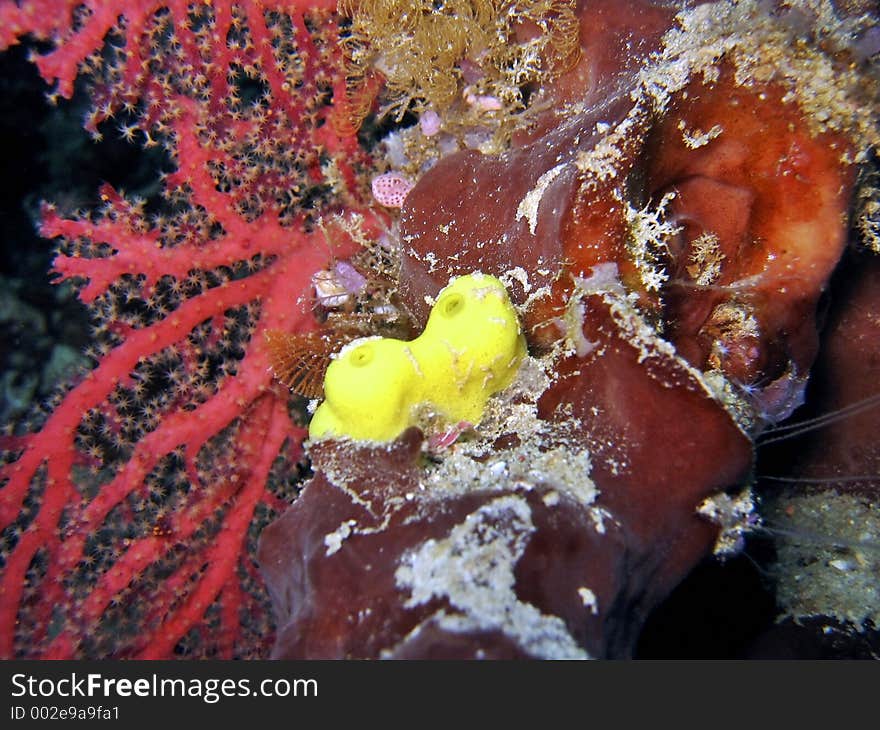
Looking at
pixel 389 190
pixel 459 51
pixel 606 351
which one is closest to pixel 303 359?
pixel 389 190

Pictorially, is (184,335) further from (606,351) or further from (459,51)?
(606,351)

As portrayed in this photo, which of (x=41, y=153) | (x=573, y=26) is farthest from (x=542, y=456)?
(x=41, y=153)

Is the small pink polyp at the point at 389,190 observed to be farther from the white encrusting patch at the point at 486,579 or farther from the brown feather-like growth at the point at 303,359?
the white encrusting patch at the point at 486,579

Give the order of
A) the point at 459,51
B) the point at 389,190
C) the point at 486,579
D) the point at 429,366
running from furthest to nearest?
the point at 389,190 → the point at 459,51 → the point at 429,366 → the point at 486,579

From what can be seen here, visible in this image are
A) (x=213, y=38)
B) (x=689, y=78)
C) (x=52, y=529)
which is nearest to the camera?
(x=689, y=78)

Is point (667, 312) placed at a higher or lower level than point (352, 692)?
higher

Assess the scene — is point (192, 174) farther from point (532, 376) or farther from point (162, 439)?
point (532, 376)
